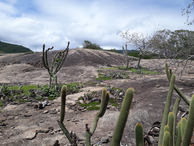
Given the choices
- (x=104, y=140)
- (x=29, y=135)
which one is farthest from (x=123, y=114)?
(x=29, y=135)

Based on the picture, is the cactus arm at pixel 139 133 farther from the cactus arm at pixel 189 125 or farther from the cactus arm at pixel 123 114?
the cactus arm at pixel 189 125

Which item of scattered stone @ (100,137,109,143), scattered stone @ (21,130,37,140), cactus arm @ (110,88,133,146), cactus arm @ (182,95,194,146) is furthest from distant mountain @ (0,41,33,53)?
cactus arm @ (182,95,194,146)

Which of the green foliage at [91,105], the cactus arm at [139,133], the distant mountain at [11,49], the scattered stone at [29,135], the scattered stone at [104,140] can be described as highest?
the distant mountain at [11,49]

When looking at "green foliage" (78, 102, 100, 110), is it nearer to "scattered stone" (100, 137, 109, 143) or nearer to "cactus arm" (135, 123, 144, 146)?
Result: "scattered stone" (100, 137, 109, 143)

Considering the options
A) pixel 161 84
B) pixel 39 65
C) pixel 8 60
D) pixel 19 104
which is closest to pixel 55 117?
pixel 19 104

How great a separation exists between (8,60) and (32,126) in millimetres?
19472

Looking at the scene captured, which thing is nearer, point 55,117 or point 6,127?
point 6,127

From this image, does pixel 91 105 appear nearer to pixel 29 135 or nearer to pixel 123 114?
pixel 29 135

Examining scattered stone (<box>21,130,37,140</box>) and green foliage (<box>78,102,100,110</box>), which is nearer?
scattered stone (<box>21,130,37,140</box>)

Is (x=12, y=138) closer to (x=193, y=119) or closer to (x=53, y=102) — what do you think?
(x=53, y=102)

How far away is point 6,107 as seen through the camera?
16.5 ft

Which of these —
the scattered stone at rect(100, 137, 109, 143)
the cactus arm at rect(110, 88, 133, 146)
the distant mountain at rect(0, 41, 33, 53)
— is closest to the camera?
the cactus arm at rect(110, 88, 133, 146)

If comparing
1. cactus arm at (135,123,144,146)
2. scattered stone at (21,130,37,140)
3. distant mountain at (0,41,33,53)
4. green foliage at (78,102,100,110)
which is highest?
distant mountain at (0,41,33,53)

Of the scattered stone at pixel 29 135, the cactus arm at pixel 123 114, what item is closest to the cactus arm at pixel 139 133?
the cactus arm at pixel 123 114
